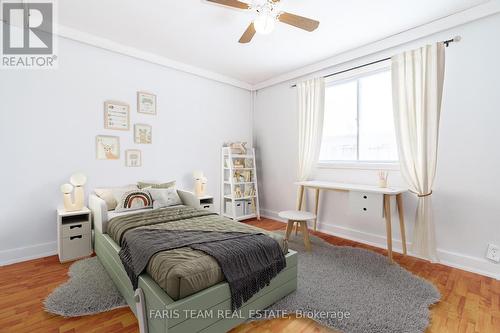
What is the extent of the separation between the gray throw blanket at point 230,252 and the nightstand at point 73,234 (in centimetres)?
101

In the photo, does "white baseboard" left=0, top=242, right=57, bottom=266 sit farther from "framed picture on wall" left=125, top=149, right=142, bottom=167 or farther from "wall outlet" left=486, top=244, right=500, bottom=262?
"wall outlet" left=486, top=244, right=500, bottom=262

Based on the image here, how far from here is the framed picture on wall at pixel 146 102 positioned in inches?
130

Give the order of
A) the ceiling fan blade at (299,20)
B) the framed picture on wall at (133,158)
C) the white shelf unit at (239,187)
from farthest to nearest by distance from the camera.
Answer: the white shelf unit at (239,187) < the framed picture on wall at (133,158) < the ceiling fan blade at (299,20)

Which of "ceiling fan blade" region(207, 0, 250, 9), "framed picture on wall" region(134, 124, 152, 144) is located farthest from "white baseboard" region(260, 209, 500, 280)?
"ceiling fan blade" region(207, 0, 250, 9)

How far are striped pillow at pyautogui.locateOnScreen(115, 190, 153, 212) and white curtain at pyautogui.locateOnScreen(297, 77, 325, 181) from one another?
2267 millimetres

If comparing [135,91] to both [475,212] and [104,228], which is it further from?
[475,212]

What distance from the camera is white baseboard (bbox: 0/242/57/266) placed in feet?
8.14

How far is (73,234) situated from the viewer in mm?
2588

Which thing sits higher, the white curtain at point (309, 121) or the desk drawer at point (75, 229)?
the white curtain at point (309, 121)

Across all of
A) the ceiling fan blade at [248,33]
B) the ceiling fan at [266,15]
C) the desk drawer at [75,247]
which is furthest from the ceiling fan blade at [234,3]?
the desk drawer at [75,247]

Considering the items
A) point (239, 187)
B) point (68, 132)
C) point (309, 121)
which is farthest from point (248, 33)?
point (239, 187)

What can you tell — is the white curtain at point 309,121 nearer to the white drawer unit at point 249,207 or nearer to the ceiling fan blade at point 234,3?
the white drawer unit at point 249,207

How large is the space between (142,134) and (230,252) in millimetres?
2428

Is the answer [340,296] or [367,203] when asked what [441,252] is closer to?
[367,203]
